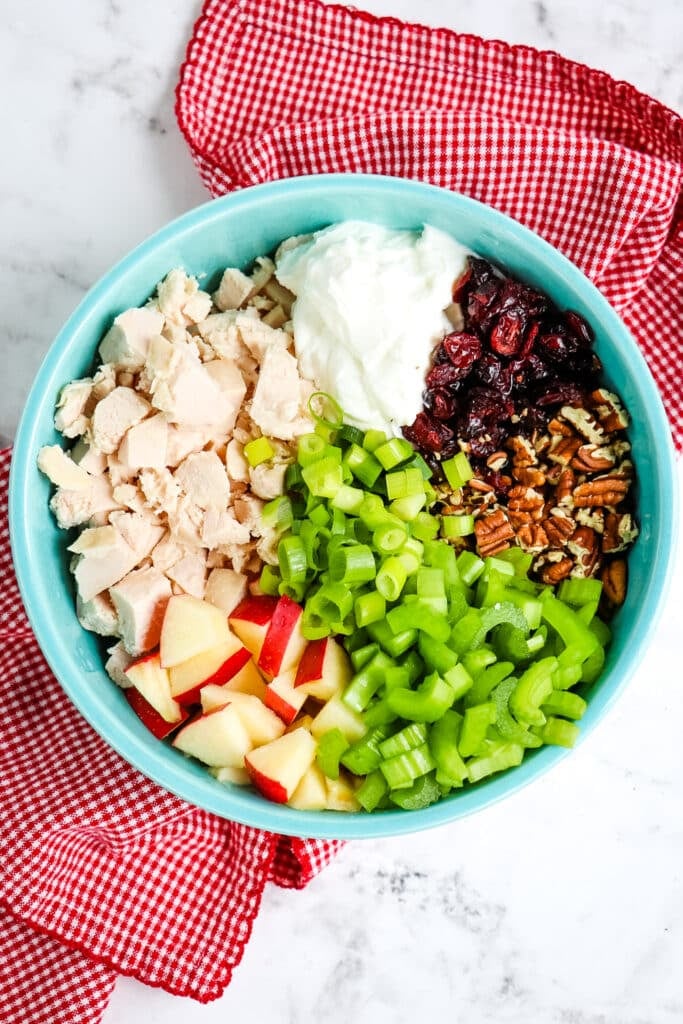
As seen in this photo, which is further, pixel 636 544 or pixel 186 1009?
pixel 186 1009

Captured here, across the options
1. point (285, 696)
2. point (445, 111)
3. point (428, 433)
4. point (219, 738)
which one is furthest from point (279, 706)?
point (445, 111)

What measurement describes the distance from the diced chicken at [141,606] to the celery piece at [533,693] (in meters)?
0.76

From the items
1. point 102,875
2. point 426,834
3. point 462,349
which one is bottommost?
point 102,875

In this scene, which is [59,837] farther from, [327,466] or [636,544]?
[636,544]

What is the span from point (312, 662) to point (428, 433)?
559 mm

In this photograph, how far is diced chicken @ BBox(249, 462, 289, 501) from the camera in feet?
6.48

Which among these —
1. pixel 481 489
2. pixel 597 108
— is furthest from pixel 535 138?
pixel 481 489

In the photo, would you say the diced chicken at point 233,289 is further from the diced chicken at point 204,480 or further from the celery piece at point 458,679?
the celery piece at point 458,679

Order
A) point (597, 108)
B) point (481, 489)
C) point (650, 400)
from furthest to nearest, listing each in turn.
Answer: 1. point (597, 108)
2. point (481, 489)
3. point (650, 400)

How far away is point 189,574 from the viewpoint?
1.99m

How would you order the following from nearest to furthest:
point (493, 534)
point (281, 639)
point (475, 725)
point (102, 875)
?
1. point (475, 725)
2. point (281, 639)
3. point (493, 534)
4. point (102, 875)

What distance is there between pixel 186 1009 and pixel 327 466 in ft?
4.45

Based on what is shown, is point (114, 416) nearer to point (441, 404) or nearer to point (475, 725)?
point (441, 404)

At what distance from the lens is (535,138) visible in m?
2.04
